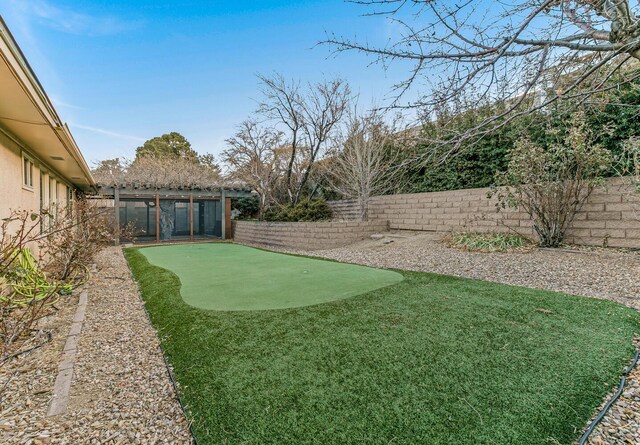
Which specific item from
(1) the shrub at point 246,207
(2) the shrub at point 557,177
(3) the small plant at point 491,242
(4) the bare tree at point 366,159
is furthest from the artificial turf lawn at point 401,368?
(1) the shrub at point 246,207

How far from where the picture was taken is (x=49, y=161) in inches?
280

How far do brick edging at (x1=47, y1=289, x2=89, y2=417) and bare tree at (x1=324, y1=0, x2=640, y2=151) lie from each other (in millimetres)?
3529

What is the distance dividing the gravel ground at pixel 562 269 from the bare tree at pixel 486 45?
2112 mm

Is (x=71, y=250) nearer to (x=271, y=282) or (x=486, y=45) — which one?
(x=271, y=282)

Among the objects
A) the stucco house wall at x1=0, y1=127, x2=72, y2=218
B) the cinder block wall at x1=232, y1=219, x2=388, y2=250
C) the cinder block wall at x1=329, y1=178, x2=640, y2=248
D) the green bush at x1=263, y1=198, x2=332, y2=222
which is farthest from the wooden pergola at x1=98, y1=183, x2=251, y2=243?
the stucco house wall at x1=0, y1=127, x2=72, y2=218

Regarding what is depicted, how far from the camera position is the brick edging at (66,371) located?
2.15m

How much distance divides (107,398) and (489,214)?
881cm

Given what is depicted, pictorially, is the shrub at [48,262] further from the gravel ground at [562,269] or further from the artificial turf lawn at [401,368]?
the gravel ground at [562,269]

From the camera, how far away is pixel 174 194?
14922 millimetres

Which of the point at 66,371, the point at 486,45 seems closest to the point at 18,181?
the point at 66,371

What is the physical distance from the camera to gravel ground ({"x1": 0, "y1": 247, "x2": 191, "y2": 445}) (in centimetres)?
187

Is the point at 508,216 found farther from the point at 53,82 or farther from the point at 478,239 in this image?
the point at 53,82

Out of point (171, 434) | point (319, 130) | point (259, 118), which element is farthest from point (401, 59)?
point (259, 118)

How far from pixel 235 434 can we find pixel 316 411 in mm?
486
